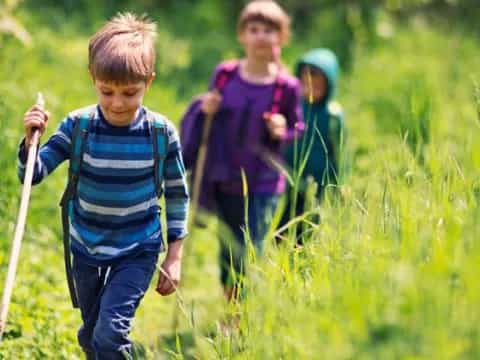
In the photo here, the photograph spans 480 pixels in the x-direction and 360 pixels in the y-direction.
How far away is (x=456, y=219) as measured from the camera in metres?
3.17

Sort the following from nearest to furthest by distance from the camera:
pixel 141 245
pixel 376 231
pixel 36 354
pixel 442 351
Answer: pixel 442 351
pixel 376 231
pixel 141 245
pixel 36 354

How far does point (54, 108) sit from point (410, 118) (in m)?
3.64

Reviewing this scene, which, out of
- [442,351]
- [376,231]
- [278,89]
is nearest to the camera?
[442,351]

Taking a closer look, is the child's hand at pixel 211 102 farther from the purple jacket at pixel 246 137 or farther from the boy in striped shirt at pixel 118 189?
the boy in striped shirt at pixel 118 189

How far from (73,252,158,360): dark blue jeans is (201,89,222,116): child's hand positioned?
197 centimetres

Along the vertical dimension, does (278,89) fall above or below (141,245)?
above

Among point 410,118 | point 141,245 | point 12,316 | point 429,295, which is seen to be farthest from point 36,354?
point 429,295

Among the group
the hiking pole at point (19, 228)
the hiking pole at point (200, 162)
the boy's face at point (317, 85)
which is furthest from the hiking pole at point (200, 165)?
the hiking pole at point (19, 228)

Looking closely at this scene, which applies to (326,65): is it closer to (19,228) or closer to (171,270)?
(171,270)

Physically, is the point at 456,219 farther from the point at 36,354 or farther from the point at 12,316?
the point at 12,316

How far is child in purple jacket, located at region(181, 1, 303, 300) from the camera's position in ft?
19.4

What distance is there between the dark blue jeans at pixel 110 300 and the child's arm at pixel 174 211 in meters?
0.08

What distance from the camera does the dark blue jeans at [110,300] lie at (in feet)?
12.5

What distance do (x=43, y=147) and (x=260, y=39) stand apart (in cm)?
237
